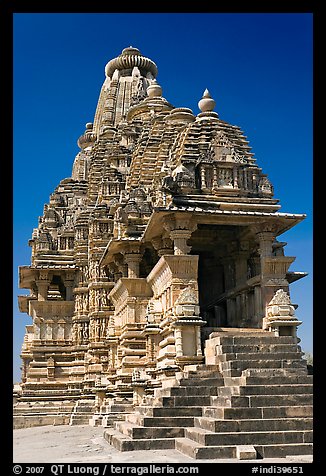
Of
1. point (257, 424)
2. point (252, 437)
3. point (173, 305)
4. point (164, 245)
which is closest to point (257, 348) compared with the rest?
point (173, 305)

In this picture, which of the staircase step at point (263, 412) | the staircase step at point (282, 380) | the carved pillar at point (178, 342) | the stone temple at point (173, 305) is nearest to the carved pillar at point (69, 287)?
the stone temple at point (173, 305)

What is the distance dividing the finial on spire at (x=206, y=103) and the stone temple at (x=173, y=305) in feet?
0.14

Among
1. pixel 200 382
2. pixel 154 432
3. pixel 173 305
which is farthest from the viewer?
pixel 173 305

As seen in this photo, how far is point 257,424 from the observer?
12258 millimetres

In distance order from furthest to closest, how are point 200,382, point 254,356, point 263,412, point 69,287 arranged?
1. point 69,287
2. point 254,356
3. point 200,382
4. point 263,412

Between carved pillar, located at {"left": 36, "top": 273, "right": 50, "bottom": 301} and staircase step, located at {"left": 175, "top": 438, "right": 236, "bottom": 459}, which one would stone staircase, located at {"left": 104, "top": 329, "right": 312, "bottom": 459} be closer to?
staircase step, located at {"left": 175, "top": 438, "right": 236, "bottom": 459}

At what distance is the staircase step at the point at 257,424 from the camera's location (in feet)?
39.6

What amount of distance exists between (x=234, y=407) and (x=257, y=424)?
0.60 metres

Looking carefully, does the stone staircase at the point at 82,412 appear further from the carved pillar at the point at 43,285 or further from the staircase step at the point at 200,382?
the staircase step at the point at 200,382

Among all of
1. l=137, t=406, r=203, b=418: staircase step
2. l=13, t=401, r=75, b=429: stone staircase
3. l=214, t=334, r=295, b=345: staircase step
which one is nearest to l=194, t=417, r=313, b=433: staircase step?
l=137, t=406, r=203, b=418: staircase step

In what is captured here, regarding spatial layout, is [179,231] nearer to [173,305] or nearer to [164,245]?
[173,305]

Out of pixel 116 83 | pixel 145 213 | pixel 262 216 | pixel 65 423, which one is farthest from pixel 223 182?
pixel 116 83

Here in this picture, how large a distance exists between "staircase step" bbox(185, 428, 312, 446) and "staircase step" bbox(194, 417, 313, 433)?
163mm
